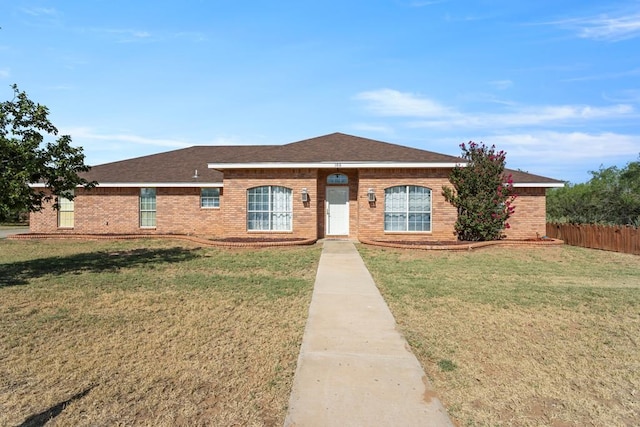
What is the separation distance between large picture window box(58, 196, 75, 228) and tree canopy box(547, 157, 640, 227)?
98.9 feet

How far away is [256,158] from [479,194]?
9.67m

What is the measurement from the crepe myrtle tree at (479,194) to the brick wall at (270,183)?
5.87 meters

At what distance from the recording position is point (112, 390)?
3701 mm

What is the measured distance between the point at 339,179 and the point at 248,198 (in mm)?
Answer: 4256

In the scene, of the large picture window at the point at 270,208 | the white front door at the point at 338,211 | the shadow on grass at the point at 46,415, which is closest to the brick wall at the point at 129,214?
the large picture window at the point at 270,208

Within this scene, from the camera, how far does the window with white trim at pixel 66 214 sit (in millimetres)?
19672

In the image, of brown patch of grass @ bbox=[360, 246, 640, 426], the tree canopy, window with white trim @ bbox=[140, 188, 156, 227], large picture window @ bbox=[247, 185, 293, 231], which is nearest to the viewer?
brown patch of grass @ bbox=[360, 246, 640, 426]

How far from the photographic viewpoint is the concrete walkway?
10.7 ft

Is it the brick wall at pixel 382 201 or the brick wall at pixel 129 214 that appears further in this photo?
the brick wall at pixel 129 214

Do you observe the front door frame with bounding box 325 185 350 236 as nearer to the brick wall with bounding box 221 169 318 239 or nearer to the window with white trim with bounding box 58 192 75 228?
the brick wall with bounding box 221 169 318 239

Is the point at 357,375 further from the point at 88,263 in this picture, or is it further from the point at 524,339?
the point at 88,263

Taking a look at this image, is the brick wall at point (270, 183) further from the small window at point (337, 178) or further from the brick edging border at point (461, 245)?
the brick edging border at point (461, 245)

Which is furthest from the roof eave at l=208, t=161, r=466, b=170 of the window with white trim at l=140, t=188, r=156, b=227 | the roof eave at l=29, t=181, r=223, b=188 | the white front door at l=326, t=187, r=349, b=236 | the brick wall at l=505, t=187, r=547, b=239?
the window with white trim at l=140, t=188, r=156, b=227

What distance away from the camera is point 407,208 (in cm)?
1644
